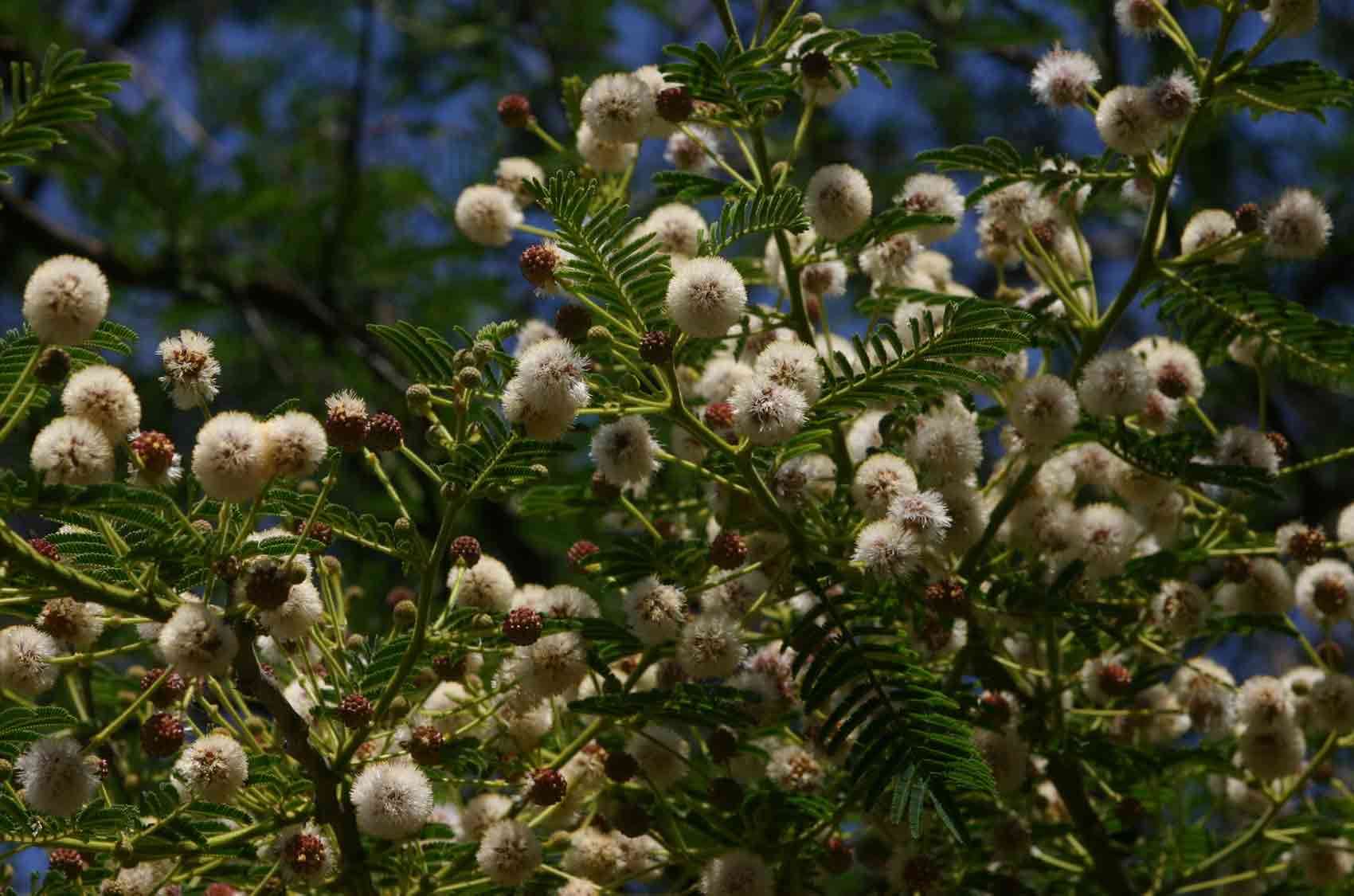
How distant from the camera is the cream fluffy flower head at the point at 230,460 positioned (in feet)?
8.10

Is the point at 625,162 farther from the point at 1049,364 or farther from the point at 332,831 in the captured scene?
the point at 332,831

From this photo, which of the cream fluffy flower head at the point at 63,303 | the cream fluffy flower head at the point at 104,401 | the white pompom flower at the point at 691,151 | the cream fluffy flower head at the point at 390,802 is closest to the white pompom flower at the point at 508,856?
the cream fluffy flower head at the point at 390,802

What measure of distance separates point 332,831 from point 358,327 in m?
4.12

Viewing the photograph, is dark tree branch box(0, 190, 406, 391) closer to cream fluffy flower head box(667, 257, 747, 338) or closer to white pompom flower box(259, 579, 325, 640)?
white pompom flower box(259, 579, 325, 640)

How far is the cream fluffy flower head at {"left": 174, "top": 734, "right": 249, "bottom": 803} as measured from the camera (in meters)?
2.74

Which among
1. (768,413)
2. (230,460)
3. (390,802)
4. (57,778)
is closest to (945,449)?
(768,413)

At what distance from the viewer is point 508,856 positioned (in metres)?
3.00

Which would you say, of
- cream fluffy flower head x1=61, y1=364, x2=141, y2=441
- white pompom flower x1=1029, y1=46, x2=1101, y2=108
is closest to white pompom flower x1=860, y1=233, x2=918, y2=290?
white pompom flower x1=1029, y1=46, x2=1101, y2=108

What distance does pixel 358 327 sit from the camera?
6727 millimetres

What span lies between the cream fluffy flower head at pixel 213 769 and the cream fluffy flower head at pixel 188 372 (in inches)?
24.5

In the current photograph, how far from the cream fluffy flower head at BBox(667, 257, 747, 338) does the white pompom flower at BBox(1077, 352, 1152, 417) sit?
0.94 metres

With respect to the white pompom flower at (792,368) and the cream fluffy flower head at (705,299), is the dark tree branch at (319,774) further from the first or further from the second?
the white pompom flower at (792,368)

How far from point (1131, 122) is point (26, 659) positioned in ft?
8.26

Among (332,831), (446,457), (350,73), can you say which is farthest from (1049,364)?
(350,73)
